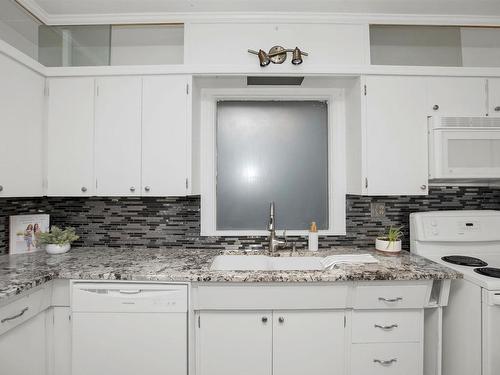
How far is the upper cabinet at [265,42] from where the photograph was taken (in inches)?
72.1

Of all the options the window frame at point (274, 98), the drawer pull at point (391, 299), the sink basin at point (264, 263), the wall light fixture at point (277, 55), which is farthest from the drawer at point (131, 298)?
the wall light fixture at point (277, 55)

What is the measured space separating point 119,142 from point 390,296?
6.37ft

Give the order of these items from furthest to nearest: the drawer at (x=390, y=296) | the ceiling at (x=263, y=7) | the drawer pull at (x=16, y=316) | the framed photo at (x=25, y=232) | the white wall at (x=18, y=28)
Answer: the framed photo at (x=25, y=232), the ceiling at (x=263, y=7), the white wall at (x=18, y=28), the drawer at (x=390, y=296), the drawer pull at (x=16, y=316)

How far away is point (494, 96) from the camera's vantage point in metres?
1.83

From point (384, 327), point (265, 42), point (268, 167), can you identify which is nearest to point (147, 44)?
point (265, 42)

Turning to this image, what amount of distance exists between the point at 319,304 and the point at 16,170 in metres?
1.97

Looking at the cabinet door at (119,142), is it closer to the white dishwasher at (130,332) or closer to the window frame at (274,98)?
the window frame at (274,98)

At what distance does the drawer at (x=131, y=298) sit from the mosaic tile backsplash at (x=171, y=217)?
2.05 feet

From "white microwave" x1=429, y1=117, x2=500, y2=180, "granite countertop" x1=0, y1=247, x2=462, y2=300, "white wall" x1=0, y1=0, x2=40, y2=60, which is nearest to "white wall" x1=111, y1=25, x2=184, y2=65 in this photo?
"white wall" x1=0, y1=0, x2=40, y2=60

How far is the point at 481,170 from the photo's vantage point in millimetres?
1770

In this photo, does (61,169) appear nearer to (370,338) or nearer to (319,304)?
(319,304)

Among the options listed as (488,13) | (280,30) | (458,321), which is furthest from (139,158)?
(488,13)

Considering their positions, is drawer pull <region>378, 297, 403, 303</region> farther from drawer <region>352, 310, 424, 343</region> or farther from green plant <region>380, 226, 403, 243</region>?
green plant <region>380, 226, 403, 243</region>

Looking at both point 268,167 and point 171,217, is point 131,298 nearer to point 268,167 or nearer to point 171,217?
point 171,217
